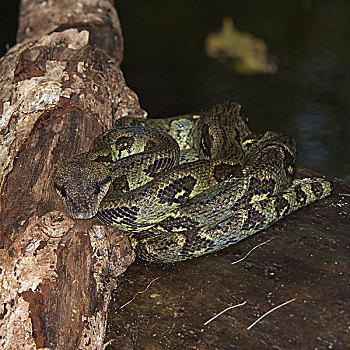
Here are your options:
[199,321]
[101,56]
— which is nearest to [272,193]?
[199,321]

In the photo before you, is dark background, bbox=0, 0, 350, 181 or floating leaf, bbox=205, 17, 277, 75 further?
floating leaf, bbox=205, 17, 277, 75

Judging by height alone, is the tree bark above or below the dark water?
above

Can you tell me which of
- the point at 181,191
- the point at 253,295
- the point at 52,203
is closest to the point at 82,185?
the point at 52,203

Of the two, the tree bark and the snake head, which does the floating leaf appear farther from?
the snake head

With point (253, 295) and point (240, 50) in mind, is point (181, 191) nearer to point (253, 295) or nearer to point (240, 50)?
point (253, 295)

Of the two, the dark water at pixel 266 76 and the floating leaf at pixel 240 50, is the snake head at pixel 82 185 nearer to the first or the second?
the dark water at pixel 266 76

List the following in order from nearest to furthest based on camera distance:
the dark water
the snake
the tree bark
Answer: the tree bark, the snake, the dark water

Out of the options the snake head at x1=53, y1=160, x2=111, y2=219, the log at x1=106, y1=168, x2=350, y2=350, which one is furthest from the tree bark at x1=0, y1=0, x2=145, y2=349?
the log at x1=106, y1=168, x2=350, y2=350
